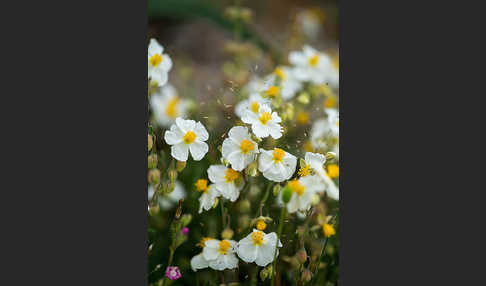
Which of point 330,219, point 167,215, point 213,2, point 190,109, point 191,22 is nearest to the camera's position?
point 330,219

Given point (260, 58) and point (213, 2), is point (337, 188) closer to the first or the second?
point (260, 58)

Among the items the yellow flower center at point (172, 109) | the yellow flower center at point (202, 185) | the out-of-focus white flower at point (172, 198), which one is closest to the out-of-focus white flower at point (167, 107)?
the yellow flower center at point (172, 109)

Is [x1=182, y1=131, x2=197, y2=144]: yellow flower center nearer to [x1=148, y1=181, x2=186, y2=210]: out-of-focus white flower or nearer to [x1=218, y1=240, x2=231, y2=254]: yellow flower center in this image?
[x1=218, y1=240, x2=231, y2=254]: yellow flower center

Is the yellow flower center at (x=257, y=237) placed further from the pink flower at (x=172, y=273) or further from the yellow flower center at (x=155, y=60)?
the yellow flower center at (x=155, y=60)

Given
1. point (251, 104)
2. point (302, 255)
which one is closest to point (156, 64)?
point (251, 104)

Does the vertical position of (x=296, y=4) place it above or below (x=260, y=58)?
above

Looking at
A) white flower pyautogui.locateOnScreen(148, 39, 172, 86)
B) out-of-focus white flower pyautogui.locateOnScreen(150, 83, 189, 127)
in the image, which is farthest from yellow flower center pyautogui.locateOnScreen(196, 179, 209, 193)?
out-of-focus white flower pyautogui.locateOnScreen(150, 83, 189, 127)

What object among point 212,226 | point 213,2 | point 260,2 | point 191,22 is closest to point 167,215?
point 212,226
